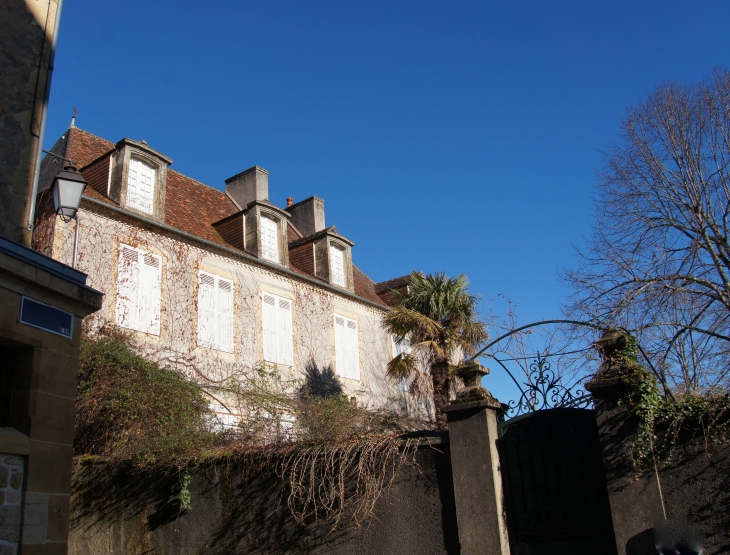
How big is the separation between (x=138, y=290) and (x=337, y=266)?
21.4ft

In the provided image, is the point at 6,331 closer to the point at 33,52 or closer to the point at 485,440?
the point at 33,52

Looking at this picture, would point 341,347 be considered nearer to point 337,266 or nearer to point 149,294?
point 337,266

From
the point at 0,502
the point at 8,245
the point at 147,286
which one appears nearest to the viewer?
the point at 0,502

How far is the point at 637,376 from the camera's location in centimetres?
572

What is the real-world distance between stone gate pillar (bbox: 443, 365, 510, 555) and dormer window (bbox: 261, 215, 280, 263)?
10.1 metres

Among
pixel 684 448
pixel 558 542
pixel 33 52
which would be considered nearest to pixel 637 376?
pixel 684 448

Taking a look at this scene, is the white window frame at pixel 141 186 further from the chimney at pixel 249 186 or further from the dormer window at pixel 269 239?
the chimney at pixel 249 186

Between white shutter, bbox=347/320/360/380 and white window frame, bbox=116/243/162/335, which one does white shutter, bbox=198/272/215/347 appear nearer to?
white window frame, bbox=116/243/162/335

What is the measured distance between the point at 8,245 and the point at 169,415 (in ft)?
19.0

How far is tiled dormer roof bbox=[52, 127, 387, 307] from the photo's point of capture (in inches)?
565

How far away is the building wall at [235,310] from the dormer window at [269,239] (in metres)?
0.52

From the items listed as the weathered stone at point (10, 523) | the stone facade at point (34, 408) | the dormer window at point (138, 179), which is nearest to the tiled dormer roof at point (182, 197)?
the dormer window at point (138, 179)

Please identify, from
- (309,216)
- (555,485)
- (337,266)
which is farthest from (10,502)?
(309,216)

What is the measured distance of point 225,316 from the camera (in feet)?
46.8
